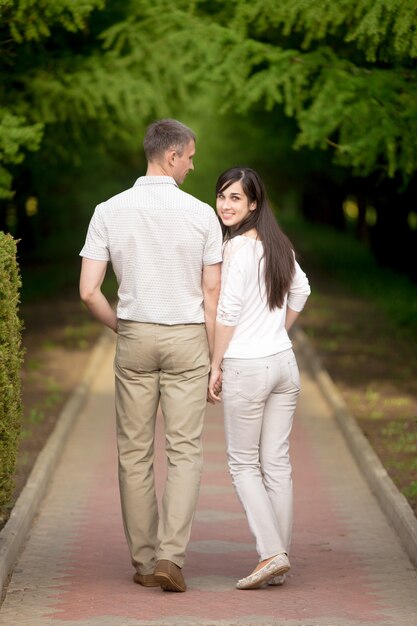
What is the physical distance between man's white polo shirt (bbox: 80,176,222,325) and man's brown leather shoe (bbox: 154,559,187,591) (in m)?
1.18

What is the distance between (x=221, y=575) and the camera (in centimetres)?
759

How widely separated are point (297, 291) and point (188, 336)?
642 millimetres

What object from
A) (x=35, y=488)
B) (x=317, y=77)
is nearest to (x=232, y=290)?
(x=35, y=488)

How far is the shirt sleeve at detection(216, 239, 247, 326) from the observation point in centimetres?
699

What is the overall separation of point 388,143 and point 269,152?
80.8 feet

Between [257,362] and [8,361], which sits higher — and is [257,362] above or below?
above

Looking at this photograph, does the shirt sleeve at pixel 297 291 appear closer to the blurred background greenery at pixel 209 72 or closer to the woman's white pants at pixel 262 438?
the woman's white pants at pixel 262 438

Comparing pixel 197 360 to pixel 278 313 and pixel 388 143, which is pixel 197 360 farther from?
pixel 388 143

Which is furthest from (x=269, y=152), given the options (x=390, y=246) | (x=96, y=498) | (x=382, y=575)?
(x=382, y=575)

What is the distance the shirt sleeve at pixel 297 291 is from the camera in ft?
23.9

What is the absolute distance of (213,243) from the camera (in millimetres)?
Answer: 7039

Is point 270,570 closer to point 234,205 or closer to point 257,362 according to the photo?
point 257,362

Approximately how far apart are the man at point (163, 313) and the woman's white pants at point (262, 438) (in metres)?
0.17

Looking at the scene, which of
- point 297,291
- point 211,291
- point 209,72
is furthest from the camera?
point 209,72
